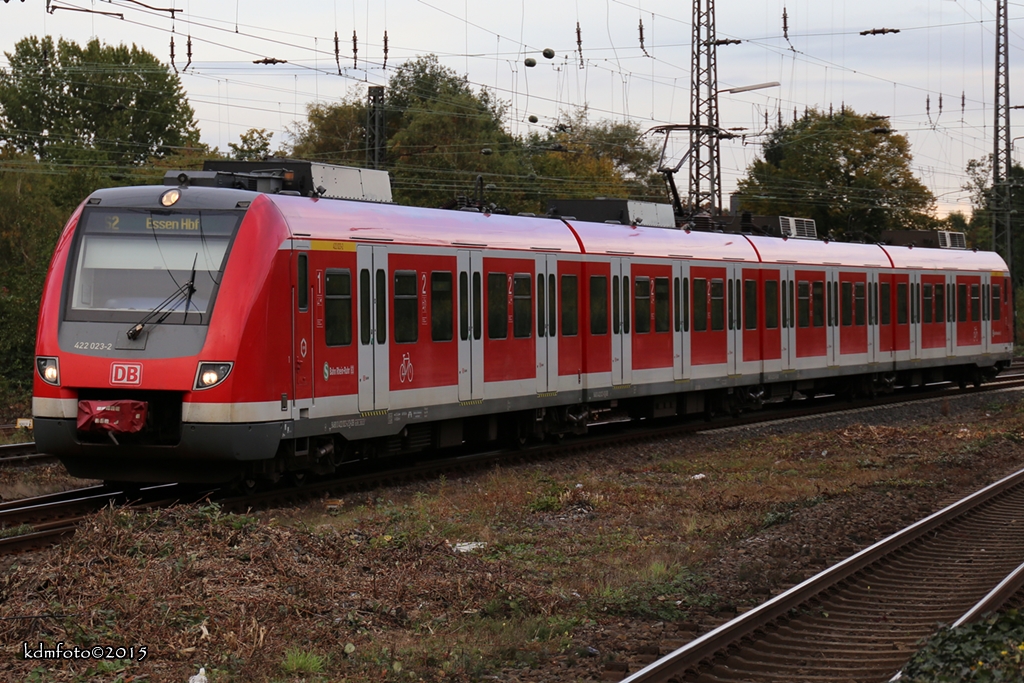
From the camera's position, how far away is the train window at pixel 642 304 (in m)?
20.6

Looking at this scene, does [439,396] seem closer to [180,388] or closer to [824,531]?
[180,388]

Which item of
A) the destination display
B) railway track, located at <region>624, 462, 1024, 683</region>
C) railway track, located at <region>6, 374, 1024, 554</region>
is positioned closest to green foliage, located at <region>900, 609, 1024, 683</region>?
railway track, located at <region>624, 462, 1024, 683</region>

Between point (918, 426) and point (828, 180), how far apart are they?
185ft

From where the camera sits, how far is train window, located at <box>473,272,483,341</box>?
16734 millimetres

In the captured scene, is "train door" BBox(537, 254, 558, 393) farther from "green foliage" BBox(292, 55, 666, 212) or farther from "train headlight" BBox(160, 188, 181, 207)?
"green foliage" BBox(292, 55, 666, 212)

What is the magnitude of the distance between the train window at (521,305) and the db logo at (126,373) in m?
6.27

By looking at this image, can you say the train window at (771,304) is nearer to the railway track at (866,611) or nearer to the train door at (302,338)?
the railway track at (866,611)

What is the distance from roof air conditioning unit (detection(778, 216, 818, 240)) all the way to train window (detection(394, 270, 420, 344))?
1320cm

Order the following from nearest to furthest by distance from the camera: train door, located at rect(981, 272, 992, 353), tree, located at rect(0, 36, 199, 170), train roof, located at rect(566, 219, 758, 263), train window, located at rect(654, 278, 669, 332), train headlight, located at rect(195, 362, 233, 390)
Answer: train headlight, located at rect(195, 362, 233, 390) < train roof, located at rect(566, 219, 758, 263) < train window, located at rect(654, 278, 669, 332) < train door, located at rect(981, 272, 992, 353) < tree, located at rect(0, 36, 199, 170)

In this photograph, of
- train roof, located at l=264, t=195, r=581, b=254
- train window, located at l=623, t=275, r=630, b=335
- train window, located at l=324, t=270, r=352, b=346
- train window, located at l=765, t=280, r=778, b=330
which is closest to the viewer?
train roof, located at l=264, t=195, r=581, b=254

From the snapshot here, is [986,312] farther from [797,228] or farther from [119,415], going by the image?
[119,415]

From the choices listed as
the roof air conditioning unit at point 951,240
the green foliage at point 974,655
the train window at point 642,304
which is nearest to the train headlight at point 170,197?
the green foliage at point 974,655

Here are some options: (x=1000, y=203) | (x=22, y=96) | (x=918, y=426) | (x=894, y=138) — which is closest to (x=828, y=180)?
(x=894, y=138)

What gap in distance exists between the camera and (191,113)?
7606cm
